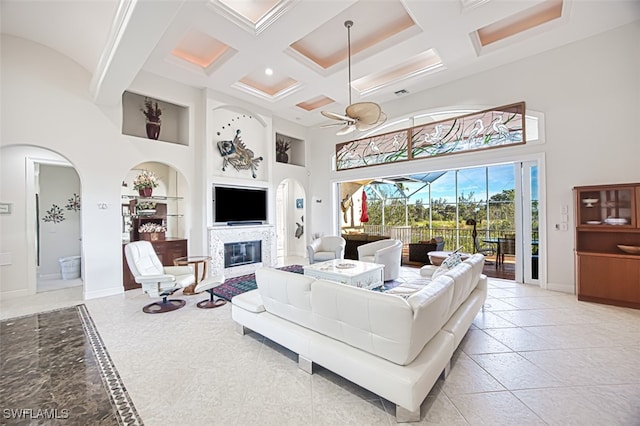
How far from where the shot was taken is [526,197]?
5.02 m

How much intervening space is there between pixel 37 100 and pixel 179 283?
369cm

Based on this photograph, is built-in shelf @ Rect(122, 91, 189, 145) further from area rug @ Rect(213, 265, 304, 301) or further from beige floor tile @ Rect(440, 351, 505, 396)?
beige floor tile @ Rect(440, 351, 505, 396)

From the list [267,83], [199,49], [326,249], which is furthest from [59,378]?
[267,83]

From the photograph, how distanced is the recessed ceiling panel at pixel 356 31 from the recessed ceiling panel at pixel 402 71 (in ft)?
3.14

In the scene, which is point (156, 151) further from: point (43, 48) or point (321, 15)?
point (321, 15)

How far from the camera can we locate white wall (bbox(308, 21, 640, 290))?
396 centimetres

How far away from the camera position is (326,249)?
6.41 m

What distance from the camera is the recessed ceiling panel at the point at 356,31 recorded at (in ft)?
12.2

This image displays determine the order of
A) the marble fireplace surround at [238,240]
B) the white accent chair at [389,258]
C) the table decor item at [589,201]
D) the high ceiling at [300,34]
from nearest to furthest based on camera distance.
A: the high ceiling at [300,34] → the table decor item at [589,201] → the white accent chair at [389,258] → the marble fireplace surround at [238,240]

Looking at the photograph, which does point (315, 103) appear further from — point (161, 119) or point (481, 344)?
point (481, 344)

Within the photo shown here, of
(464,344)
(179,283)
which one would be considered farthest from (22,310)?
(464,344)

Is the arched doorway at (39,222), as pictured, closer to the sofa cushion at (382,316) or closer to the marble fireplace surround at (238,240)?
the marble fireplace surround at (238,240)

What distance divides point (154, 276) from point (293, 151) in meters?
5.91

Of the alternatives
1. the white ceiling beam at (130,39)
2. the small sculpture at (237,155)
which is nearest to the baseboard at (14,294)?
the white ceiling beam at (130,39)
